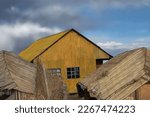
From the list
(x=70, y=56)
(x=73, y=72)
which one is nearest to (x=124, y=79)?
(x=70, y=56)

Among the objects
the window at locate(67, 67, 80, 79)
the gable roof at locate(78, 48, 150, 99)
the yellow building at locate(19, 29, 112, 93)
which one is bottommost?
the gable roof at locate(78, 48, 150, 99)

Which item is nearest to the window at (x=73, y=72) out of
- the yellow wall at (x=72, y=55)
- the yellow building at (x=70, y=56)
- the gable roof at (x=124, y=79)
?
the yellow building at (x=70, y=56)

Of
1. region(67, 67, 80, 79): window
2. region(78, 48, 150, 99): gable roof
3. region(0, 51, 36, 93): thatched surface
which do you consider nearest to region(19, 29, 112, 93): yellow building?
region(67, 67, 80, 79): window

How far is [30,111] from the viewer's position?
33.0 ft

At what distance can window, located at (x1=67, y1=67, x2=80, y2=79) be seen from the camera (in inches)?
1403

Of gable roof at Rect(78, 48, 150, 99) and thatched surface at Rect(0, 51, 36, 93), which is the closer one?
gable roof at Rect(78, 48, 150, 99)

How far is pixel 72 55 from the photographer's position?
35719 mm

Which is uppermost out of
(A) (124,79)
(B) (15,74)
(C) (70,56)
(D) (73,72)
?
(C) (70,56)

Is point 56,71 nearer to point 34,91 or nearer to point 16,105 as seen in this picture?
point 34,91

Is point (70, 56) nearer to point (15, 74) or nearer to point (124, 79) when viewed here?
point (15, 74)

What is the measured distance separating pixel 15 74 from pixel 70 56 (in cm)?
1509

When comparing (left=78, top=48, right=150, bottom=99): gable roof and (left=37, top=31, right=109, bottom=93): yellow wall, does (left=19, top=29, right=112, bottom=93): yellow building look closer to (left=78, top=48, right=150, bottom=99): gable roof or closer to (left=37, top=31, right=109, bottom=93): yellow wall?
(left=37, top=31, right=109, bottom=93): yellow wall

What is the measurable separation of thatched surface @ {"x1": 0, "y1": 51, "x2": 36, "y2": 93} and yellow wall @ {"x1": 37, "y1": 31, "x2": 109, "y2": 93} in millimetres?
9701

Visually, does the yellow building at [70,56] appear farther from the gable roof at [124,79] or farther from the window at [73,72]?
the gable roof at [124,79]
